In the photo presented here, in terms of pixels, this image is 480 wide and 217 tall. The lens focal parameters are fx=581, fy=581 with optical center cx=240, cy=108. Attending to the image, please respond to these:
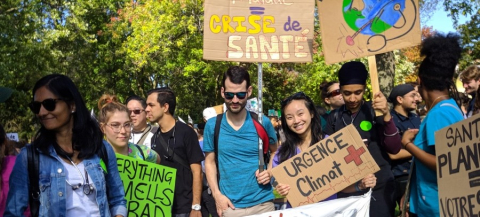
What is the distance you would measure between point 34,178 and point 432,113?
8.05 ft

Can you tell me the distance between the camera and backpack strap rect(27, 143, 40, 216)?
10.5ft

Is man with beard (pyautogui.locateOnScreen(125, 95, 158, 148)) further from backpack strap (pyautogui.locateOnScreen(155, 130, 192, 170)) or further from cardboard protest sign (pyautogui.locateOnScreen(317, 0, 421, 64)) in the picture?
cardboard protest sign (pyautogui.locateOnScreen(317, 0, 421, 64))

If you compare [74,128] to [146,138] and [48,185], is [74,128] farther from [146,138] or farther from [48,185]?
[146,138]

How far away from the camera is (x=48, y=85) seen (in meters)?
3.32

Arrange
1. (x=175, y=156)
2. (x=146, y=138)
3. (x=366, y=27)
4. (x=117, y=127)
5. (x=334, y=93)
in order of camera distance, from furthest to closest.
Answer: (x=334, y=93) < (x=146, y=138) < (x=175, y=156) < (x=366, y=27) < (x=117, y=127)

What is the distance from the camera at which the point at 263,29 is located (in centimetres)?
586

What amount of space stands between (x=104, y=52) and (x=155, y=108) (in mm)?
27543

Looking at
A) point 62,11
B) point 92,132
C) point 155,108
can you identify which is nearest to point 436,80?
point 92,132

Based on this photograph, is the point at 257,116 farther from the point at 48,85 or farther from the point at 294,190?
the point at 48,85

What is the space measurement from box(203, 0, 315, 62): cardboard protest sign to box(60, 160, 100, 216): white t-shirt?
2741mm

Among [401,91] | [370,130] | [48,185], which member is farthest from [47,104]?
[401,91]

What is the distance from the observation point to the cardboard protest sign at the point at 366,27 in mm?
5090

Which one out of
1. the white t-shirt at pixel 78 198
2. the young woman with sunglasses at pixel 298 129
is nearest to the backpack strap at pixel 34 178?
the white t-shirt at pixel 78 198

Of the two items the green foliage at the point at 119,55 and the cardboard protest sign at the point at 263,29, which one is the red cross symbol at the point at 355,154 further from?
the green foliage at the point at 119,55
